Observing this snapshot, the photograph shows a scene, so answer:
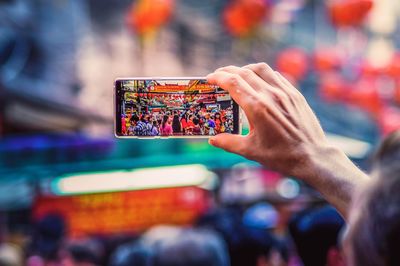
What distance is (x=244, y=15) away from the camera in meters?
4.18

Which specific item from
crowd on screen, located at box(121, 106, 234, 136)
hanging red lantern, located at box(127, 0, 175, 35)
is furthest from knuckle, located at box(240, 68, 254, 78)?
hanging red lantern, located at box(127, 0, 175, 35)

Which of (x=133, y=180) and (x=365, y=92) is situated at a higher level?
(x=365, y=92)

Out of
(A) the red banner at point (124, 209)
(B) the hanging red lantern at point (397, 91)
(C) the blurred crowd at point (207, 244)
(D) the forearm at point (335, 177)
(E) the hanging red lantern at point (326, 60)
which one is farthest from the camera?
(B) the hanging red lantern at point (397, 91)

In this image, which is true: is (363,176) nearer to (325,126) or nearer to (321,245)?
(321,245)

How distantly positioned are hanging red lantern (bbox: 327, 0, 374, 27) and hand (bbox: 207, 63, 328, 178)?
3395mm

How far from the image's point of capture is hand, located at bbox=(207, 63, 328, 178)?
2.68 ft

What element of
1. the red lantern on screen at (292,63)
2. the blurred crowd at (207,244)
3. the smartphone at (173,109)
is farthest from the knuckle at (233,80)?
the red lantern on screen at (292,63)

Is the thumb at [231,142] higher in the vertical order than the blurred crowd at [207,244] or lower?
higher

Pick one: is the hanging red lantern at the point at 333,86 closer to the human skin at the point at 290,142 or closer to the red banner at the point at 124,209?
the red banner at the point at 124,209

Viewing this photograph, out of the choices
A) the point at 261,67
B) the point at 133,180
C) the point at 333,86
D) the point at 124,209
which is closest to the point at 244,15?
the point at 333,86

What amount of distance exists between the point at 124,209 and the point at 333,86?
166 centimetres

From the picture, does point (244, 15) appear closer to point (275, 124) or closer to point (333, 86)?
point (333, 86)

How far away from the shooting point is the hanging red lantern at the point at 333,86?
453 cm

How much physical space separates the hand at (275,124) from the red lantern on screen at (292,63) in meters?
3.55
